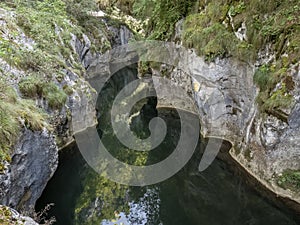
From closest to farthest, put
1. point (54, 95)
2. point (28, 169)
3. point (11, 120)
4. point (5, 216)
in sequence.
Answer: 1. point (5, 216)
2. point (11, 120)
3. point (28, 169)
4. point (54, 95)

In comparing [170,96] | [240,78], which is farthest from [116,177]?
[170,96]

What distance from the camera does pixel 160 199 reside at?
9688 millimetres

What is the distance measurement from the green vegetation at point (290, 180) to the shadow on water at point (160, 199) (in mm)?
732

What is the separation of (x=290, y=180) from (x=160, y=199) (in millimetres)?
3983

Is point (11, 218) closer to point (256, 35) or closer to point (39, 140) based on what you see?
point (39, 140)

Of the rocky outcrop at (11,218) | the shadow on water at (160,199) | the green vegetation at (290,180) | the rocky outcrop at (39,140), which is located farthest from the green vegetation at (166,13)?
the rocky outcrop at (11,218)

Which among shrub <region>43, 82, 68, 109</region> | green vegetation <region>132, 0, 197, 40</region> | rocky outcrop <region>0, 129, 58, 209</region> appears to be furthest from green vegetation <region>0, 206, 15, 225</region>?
green vegetation <region>132, 0, 197, 40</region>

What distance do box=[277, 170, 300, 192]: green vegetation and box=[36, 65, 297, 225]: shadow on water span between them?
0.73 m

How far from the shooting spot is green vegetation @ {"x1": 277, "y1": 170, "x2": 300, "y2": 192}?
8547 mm

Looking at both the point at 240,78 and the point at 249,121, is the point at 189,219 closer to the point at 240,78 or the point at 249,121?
the point at 249,121

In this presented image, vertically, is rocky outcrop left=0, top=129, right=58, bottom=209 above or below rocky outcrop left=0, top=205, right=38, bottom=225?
below

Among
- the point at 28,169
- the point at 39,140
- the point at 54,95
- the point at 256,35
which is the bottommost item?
the point at 28,169

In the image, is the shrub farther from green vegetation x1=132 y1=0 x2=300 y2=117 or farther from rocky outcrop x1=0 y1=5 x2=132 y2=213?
green vegetation x1=132 y1=0 x2=300 y2=117

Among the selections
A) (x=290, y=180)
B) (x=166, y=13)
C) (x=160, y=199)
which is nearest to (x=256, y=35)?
(x=290, y=180)
